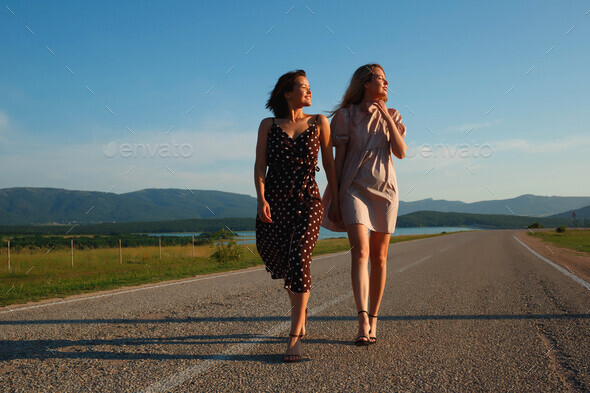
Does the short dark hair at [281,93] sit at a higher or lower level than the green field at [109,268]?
higher

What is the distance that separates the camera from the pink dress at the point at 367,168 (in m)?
3.36

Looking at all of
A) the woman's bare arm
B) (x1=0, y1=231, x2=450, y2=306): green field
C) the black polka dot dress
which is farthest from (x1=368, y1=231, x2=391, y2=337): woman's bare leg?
(x1=0, y1=231, x2=450, y2=306): green field

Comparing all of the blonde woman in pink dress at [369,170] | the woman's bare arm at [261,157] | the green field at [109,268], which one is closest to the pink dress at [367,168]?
the blonde woman in pink dress at [369,170]

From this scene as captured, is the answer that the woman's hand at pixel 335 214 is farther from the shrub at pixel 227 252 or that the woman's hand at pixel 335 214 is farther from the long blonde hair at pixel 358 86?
the shrub at pixel 227 252

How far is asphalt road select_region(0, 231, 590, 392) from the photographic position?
2438mm

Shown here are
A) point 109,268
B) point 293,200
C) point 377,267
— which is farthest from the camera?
point 109,268

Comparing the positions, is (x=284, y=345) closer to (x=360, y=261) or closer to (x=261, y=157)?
(x=360, y=261)

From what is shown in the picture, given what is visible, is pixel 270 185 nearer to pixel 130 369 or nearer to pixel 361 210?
pixel 361 210

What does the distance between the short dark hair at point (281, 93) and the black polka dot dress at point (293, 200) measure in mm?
191

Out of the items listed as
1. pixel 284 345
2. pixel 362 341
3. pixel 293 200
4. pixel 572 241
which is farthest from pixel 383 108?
pixel 572 241

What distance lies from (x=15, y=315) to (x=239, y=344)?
317 cm

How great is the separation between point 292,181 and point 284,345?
48.4 inches

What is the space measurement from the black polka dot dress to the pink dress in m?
0.30

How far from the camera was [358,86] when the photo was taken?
3514 mm
